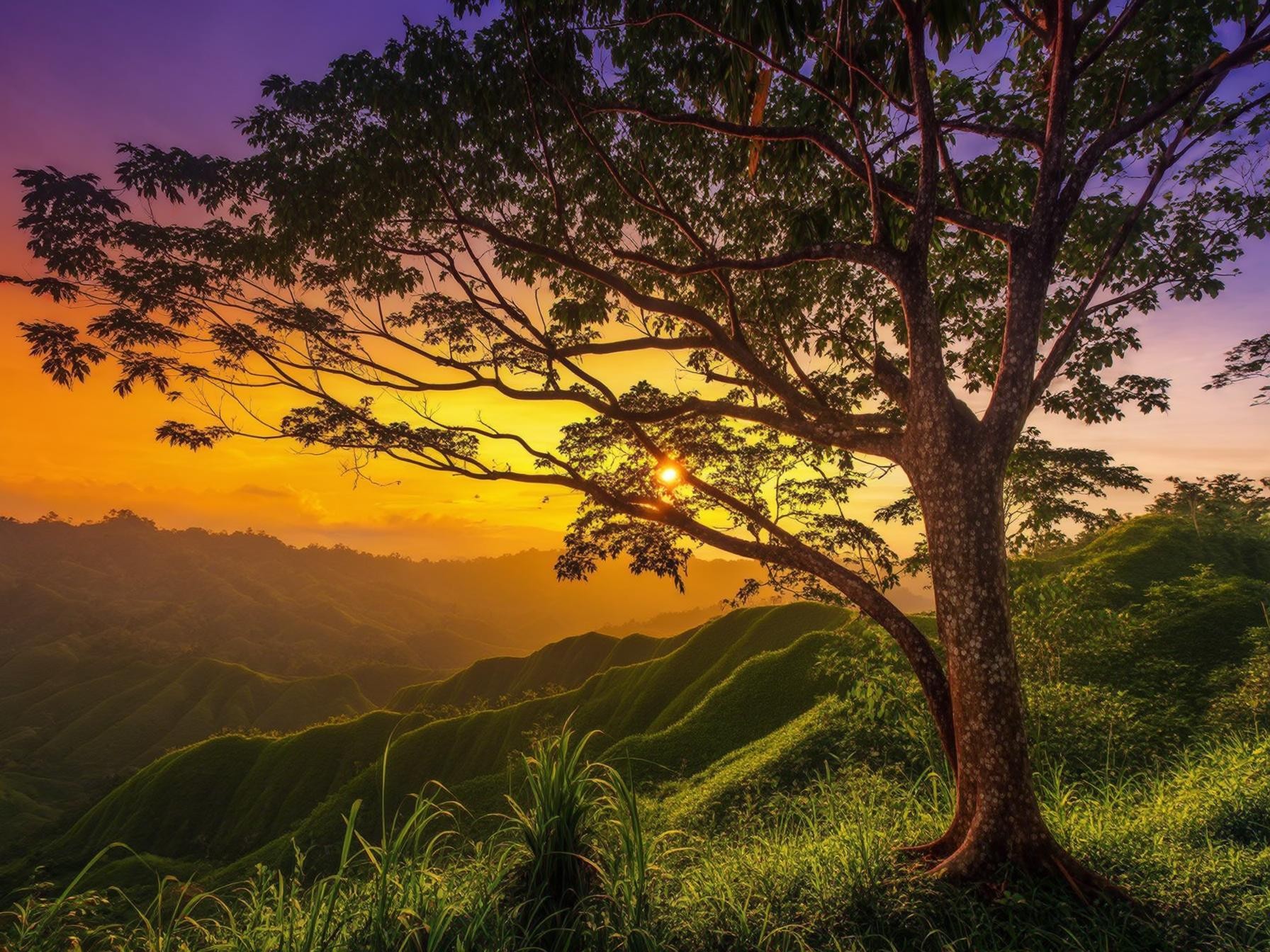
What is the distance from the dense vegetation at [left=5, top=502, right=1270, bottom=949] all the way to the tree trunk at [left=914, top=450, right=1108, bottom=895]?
0.35 metres

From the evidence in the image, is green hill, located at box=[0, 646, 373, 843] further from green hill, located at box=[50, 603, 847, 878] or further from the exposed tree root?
the exposed tree root

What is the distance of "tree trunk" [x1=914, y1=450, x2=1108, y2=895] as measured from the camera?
5871 mm

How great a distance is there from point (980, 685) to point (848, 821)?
2.53 m

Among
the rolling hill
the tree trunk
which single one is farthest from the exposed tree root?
the rolling hill

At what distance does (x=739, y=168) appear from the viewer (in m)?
9.42

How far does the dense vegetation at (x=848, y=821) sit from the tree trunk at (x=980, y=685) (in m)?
0.35

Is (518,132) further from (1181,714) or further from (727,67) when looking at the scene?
(1181,714)

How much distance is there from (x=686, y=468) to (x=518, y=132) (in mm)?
5193

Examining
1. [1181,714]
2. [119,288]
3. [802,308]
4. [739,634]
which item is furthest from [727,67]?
[739,634]

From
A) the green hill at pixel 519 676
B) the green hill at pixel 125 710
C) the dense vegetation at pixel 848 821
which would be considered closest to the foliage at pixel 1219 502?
the dense vegetation at pixel 848 821

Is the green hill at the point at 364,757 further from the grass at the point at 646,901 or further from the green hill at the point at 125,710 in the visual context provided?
the green hill at the point at 125,710

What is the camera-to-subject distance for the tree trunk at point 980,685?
5.87 meters

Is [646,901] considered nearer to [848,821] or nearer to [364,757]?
[848,821]

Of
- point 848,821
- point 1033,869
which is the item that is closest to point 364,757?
point 848,821
